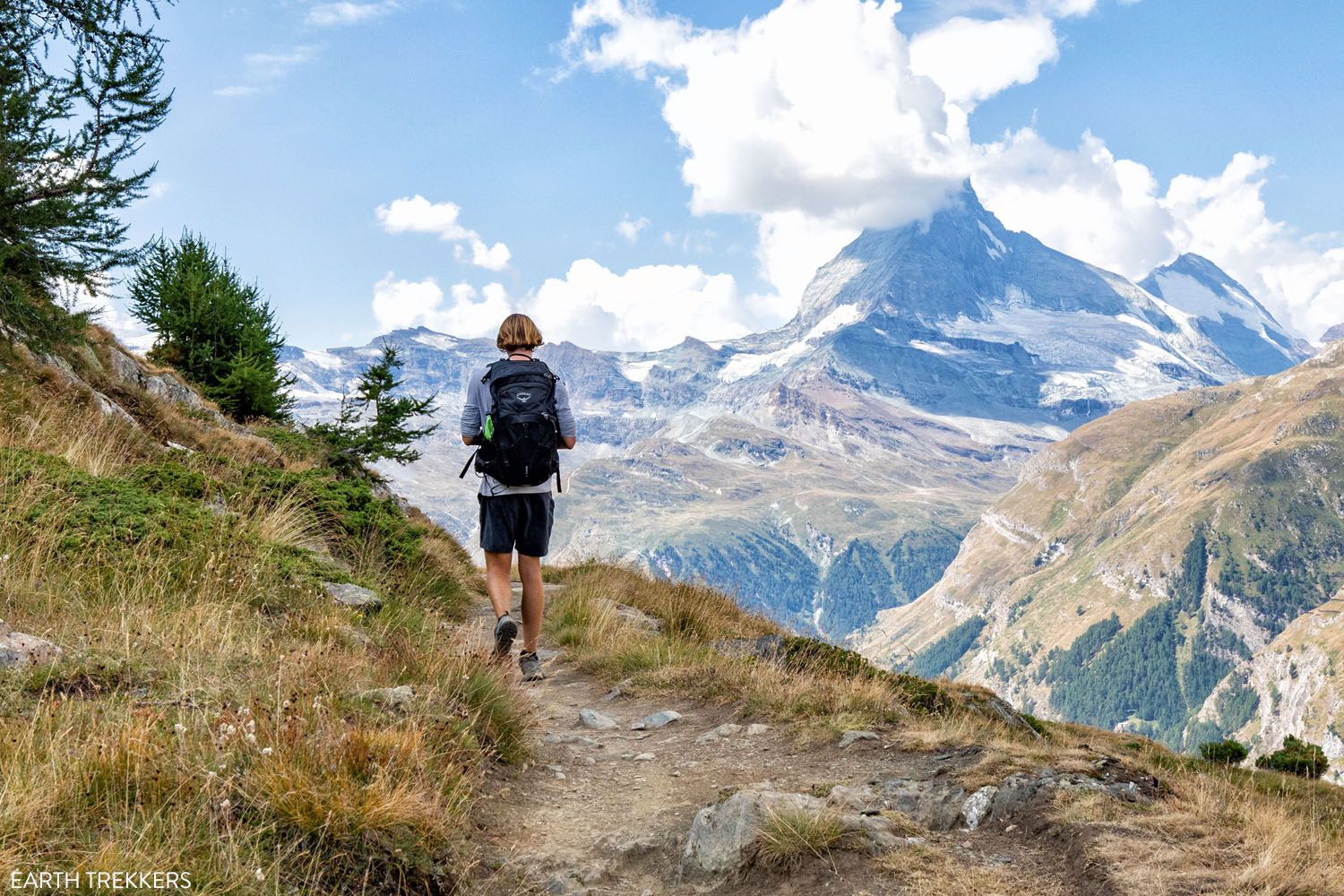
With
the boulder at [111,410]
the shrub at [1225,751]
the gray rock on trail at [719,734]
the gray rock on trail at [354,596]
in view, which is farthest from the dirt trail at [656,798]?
the shrub at [1225,751]

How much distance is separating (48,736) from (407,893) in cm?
185

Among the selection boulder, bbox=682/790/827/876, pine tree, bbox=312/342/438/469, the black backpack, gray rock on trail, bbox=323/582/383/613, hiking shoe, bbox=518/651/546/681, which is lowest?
boulder, bbox=682/790/827/876

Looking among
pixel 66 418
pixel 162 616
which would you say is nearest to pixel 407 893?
pixel 162 616

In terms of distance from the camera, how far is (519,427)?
8.31 metres

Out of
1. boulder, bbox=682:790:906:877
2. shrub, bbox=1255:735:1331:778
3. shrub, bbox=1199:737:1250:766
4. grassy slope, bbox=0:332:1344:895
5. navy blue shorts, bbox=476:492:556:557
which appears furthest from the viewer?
shrub, bbox=1255:735:1331:778

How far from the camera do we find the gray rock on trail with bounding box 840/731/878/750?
7.09 m

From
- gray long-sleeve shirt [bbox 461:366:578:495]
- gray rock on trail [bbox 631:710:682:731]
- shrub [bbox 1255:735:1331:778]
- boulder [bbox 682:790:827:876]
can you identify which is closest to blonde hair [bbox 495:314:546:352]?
gray long-sleeve shirt [bbox 461:366:578:495]

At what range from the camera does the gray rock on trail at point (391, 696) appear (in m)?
5.37

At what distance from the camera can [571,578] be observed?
18.5 m

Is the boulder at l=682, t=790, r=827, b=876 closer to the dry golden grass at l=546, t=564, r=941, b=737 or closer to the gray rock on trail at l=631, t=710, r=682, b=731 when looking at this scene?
the dry golden grass at l=546, t=564, r=941, b=737

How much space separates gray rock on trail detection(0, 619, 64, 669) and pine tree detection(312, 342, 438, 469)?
858 inches

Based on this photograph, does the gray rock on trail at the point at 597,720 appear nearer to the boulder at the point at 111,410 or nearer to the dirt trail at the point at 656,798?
the dirt trail at the point at 656,798

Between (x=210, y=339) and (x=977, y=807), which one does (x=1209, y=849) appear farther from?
(x=210, y=339)

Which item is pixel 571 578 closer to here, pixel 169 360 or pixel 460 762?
pixel 460 762
